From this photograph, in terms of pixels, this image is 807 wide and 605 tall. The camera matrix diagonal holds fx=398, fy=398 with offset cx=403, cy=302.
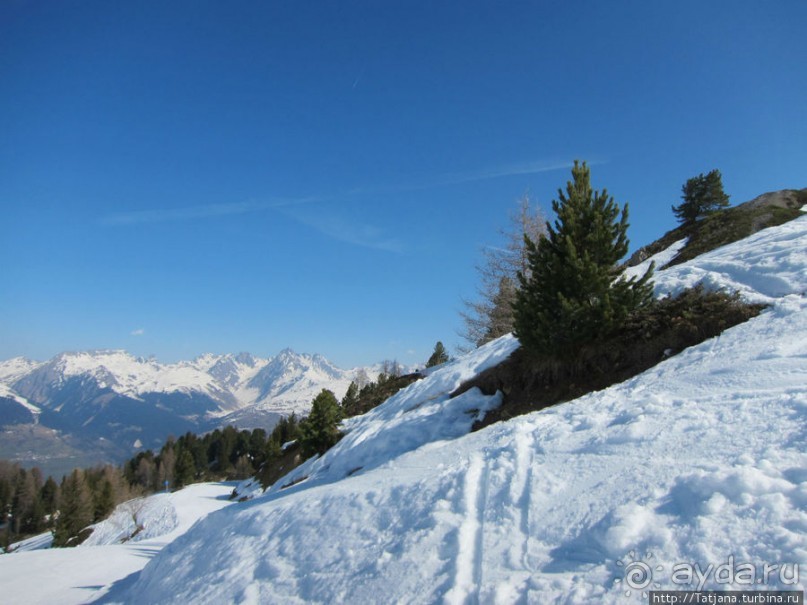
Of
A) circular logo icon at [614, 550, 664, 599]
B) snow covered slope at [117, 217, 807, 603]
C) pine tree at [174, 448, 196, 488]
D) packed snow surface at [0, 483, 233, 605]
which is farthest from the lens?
pine tree at [174, 448, 196, 488]

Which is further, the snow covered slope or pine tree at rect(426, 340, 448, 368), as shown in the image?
pine tree at rect(426, 340, 448, 368)

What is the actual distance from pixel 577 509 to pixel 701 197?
43.1 metres

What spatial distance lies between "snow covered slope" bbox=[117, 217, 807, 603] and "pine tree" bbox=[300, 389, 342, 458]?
17.9 meters

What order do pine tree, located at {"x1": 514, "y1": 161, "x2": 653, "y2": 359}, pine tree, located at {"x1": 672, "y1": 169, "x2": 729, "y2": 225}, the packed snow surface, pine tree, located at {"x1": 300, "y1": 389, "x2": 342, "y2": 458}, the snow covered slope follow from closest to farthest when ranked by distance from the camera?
the snow covered slope → pine tree, located at {"x1": 514, "y1": 161, "x2": 653, "y2": 359} → the packed snow surface → pine tree, located at {"x1": 300, "y1": 389, "x2": 342, "y2": 458} → pine tree, located at {"x1": 672, "y1": 169, "x2": 729, "y2": 225}

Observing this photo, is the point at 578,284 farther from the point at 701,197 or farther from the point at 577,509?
the point at 701,197

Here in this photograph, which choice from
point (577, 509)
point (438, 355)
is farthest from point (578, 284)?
point (438, 355)

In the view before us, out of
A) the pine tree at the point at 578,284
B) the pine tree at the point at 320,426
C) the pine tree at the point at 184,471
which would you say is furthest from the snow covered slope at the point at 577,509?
the pine tree at the point at 184,471

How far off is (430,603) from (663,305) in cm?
1188

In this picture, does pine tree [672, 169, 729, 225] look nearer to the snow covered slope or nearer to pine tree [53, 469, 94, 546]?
the snow covered slope

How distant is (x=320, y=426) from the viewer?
96.7 feet

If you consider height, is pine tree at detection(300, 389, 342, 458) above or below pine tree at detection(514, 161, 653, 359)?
below

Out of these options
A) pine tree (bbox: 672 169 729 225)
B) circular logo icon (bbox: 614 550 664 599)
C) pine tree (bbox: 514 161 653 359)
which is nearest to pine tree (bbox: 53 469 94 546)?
pine tree (bbox: 514 161 653 359)

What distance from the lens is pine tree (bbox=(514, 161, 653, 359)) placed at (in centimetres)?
1199

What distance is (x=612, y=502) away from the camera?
512cm
